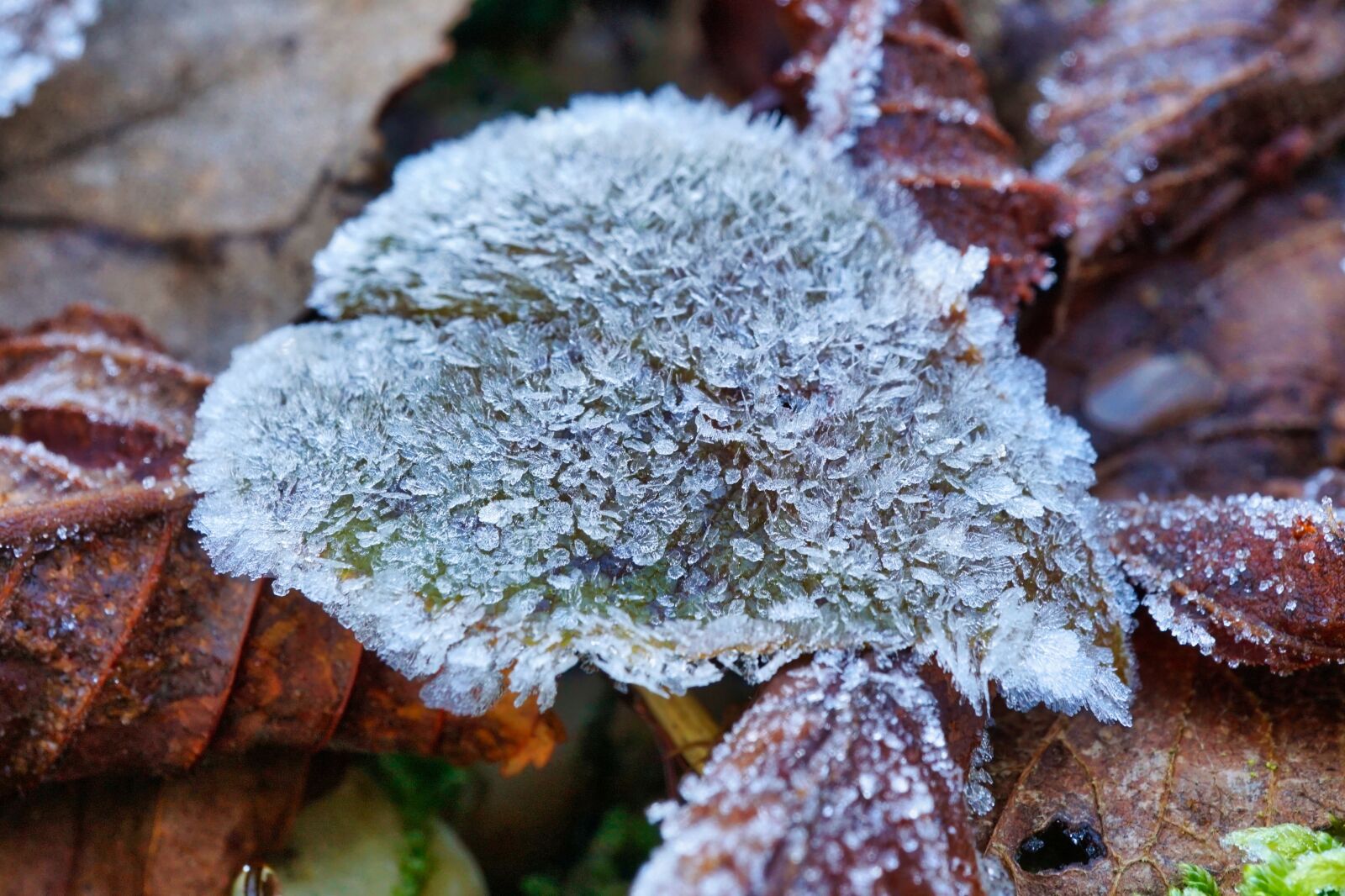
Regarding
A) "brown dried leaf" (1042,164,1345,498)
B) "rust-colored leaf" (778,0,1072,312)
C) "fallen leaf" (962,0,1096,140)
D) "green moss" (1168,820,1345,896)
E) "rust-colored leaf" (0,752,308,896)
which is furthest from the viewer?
"fallen leaf" (962,0,1096,140)

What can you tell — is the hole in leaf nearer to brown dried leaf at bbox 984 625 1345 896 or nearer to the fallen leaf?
brown dried leaf at bbox 984 625 1345 896

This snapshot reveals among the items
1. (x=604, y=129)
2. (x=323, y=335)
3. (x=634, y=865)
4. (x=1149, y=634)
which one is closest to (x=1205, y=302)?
(x=1149, y=634)

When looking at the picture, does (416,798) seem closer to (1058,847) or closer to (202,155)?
(1058,847)

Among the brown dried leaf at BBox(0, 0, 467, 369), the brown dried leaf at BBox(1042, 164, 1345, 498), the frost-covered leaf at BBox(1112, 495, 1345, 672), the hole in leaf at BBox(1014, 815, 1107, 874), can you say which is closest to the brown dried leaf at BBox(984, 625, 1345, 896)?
the hole in leaf at BBox(1014, 815, 1107, 874)

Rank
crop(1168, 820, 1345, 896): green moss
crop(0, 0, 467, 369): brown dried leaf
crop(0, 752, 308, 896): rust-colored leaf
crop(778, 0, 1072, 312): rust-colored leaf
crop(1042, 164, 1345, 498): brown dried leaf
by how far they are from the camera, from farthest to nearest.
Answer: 1. crop(0, 0, 467, 369): brown dried leaf
2. crop(1042, 164, 1345, 498): brown dried leaf
3. crop(778, 0, 1072, 312): rust-colored leaf
4. crop(0, 752, 308, 896): rust-colored leaf
5. crop(1168, 820, 1345, 896): green moss

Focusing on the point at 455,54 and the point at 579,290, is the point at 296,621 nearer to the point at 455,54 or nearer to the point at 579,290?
the point at 579,290

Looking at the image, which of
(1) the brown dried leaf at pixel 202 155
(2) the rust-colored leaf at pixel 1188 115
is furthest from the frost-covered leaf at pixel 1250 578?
(1) the brown dried leaf at pixel 202 155

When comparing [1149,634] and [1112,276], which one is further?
[1112,276]
